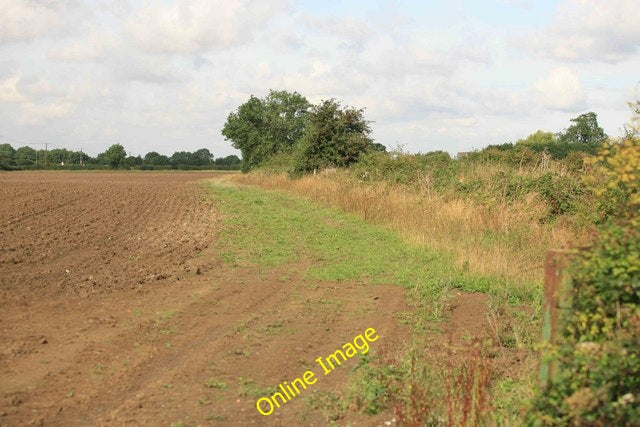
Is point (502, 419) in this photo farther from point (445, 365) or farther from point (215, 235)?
point (215, 235)

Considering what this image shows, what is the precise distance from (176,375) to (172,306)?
9.24 ft

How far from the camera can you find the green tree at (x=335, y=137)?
31547mm

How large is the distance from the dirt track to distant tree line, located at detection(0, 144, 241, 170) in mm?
88828

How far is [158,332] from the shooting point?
7.62m

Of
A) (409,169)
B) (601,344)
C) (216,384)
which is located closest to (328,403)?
(216,384)

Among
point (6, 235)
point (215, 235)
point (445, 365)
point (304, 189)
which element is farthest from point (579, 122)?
point (445, 365)

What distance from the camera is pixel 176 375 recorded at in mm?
6180

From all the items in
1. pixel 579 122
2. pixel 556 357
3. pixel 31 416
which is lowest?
pixel 31 416

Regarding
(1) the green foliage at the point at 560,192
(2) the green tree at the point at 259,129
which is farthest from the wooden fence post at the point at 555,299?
(2) the green tree at the point at 259,129

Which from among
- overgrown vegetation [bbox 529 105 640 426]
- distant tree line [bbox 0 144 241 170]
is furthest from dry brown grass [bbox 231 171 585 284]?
distant tree line [bbox 0 144 241 170]

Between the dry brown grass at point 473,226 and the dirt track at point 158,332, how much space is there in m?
2.15

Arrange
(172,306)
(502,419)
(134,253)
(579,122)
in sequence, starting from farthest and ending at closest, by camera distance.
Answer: (579,122) < (134,253) < (172,306) < (502,419)

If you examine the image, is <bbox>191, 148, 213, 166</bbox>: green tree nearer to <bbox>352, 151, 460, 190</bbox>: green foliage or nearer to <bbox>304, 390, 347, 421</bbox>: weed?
<bbox>352, 151, 460, 190</bbox>: green foliage

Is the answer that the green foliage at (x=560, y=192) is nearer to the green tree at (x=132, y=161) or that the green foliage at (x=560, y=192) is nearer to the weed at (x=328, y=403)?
the weed at (x=328, y=403)
